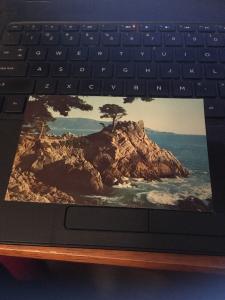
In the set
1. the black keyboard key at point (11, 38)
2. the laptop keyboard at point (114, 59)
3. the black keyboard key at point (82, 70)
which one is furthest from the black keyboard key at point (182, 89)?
the black keyboard key at point (11, 38)

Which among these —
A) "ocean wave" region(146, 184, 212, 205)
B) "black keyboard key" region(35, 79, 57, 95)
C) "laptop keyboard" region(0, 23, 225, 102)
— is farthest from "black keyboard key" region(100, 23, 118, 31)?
"ocean wave" region(146, 184, 212, 205)

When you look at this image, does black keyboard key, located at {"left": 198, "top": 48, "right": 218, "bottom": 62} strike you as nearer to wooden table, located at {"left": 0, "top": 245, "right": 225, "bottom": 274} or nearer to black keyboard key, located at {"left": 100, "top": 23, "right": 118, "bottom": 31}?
black keyboard key, located at {"left": 100, "top": 23, "right": 118, "bottom": 31}

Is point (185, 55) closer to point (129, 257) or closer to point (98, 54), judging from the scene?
point (98, 54)

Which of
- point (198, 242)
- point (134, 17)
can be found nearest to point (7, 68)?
point (134, 17)

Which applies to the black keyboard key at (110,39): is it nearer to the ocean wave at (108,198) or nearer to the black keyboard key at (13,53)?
the black keyboard key at (13,53)

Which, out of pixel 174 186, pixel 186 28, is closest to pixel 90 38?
pixel 186 28

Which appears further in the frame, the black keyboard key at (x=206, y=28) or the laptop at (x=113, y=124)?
the black keyboard key at (x=206, y=28)
